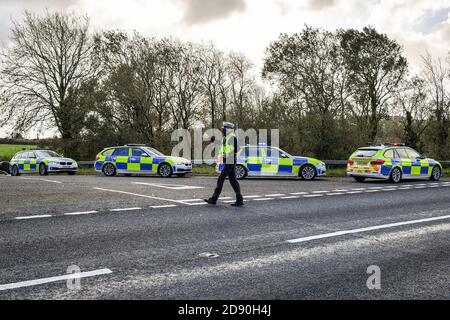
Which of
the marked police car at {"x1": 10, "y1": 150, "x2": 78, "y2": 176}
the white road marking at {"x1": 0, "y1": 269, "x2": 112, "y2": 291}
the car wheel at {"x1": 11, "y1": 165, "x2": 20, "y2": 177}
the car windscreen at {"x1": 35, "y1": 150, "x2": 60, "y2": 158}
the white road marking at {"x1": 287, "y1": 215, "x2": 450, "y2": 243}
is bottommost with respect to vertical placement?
the white road marking at {"x1": 0, "y1": 269, "x2": 112, "y2": 291}

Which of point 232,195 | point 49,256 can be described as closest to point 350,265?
point 49,256

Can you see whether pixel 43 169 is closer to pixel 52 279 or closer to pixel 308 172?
pixel 308 172

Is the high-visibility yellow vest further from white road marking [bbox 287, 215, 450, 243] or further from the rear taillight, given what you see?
the rear taillight

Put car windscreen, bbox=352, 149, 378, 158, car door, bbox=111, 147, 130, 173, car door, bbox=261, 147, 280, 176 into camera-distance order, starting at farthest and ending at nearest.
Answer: car door, bbox=111, 147, 130, 173, car door, bbox=261, 147, 280, 176, car windscreen, bbox=352, 149, 378, 158

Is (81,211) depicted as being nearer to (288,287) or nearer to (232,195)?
(232,195)

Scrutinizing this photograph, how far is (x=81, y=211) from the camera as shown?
8.42 m

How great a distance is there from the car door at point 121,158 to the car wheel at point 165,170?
6.00 feet

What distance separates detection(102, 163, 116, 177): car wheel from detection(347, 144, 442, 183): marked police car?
36.2 feet

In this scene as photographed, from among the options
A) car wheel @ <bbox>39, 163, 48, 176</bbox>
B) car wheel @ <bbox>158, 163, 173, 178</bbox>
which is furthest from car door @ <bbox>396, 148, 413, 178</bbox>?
car wheel @ <bbox>39, 163, 48, 176</bbox>

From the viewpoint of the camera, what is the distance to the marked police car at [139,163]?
19.3 m

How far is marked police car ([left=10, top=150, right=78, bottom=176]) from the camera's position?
886 inches

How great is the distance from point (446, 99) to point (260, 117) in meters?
18.1

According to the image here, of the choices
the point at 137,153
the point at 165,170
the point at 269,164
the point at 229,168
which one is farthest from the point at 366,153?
the point at 137,153

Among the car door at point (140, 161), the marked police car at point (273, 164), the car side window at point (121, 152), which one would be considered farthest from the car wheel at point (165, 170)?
the marked police car at point (273, 164)
